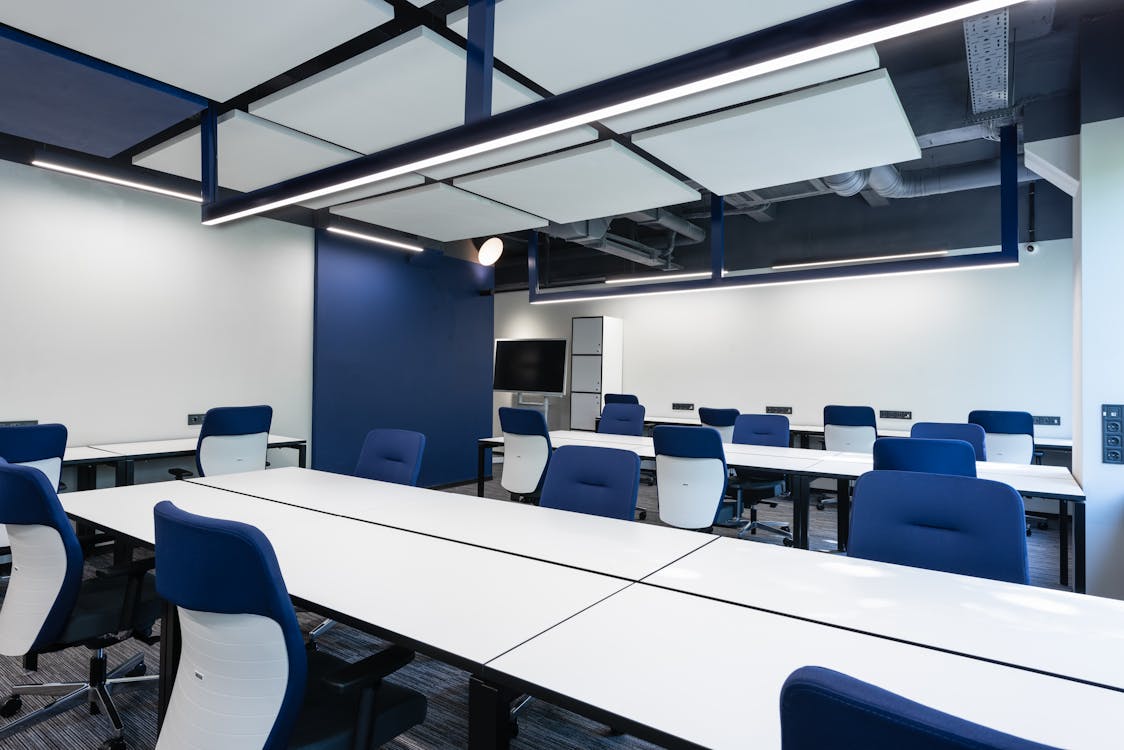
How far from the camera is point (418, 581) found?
1.67 m

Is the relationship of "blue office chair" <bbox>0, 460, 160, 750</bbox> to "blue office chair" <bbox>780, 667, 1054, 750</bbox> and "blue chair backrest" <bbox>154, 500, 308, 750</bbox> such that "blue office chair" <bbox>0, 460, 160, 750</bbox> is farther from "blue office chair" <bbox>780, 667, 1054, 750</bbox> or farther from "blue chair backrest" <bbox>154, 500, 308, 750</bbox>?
"blue office chair" <bbox>780, 667, 1054, 750</bbox>

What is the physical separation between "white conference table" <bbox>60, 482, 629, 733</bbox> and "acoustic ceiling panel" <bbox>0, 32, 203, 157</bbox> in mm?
2112

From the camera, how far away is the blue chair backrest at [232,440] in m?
3.92

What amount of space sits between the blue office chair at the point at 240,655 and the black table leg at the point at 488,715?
0.70 ft

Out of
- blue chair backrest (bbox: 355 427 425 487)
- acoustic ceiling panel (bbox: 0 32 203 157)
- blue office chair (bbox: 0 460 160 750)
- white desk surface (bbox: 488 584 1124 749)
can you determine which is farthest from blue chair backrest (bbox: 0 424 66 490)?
white desk surface (bbox: 488 584 1124 749)

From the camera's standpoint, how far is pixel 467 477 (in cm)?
716

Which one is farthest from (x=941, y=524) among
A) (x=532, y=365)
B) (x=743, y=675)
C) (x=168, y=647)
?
(x=532, y=365)

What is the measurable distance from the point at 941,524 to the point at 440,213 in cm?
407

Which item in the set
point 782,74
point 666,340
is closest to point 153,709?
point 782,74

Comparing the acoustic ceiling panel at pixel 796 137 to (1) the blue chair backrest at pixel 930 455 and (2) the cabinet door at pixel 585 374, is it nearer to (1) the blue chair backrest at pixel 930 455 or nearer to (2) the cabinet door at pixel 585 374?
(1) the blue chair backrest at pixel 930 455

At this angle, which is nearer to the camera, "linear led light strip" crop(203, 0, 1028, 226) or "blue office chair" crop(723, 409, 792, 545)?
"linear led light strip" crop(203, 0, 1028, 226)

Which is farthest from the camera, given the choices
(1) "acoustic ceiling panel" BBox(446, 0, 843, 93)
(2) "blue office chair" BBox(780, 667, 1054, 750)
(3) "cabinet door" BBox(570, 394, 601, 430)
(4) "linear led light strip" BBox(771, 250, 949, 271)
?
(3) "cabinet door" BBox(570, 394, 601, 430)

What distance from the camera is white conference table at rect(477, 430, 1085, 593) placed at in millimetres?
2975

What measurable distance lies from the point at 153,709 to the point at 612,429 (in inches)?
175
